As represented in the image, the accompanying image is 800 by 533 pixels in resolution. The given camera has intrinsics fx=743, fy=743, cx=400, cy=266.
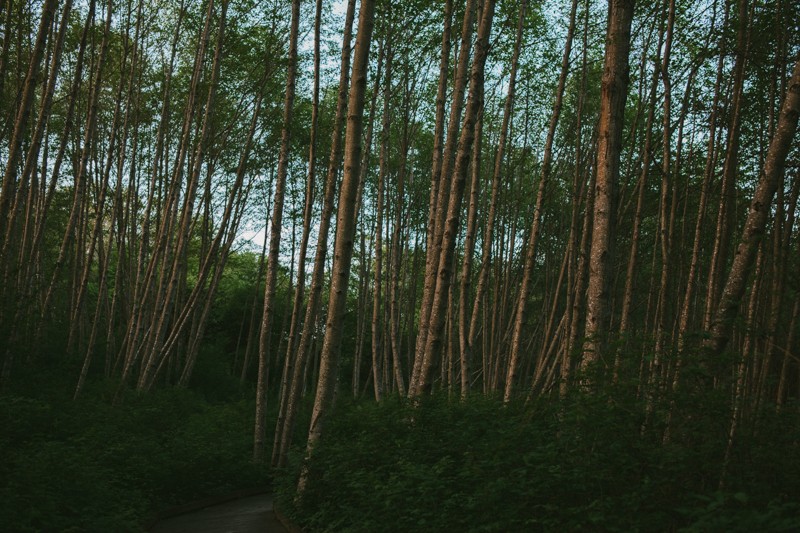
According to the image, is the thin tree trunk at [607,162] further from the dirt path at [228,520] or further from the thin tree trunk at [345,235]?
the dirt path at [228,520]

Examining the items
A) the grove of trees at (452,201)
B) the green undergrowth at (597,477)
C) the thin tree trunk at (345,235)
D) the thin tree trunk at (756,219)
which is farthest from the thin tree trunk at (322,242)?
the thin tree trunk at (756,219)

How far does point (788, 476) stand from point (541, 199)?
902cm

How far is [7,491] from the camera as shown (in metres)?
6.11

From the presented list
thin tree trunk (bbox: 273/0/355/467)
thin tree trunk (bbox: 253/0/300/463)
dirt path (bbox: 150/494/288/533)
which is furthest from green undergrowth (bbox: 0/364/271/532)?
thin tree trunk (bbox: 273/0/355/467)

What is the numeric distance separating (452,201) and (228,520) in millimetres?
4976

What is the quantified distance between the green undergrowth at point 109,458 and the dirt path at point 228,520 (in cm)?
36

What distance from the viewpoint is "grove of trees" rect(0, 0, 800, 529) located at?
19.9ft

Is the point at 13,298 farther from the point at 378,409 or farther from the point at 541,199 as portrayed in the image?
the point at 541,199

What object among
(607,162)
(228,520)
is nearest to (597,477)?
(607,162)

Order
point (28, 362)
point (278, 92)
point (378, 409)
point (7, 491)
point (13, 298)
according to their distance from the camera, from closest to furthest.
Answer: point (7, 491), point (378, 409), point (13, 298), point (28, 362), point (278, 92)

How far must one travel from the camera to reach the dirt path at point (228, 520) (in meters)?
8.68

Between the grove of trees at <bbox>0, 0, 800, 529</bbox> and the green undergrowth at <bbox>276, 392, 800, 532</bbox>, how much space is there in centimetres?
6

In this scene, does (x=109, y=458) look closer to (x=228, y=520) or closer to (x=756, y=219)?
(x=228, y=520)

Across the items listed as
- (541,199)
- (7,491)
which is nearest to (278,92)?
(541,199)
